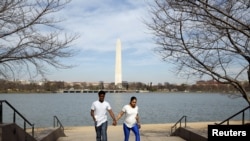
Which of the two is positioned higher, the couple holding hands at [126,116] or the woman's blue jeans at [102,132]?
the couple holding hands at [126,116]

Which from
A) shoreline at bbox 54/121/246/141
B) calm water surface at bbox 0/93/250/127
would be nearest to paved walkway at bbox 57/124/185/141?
shoreline at bbox 54/121/246/141

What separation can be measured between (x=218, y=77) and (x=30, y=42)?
6.80m

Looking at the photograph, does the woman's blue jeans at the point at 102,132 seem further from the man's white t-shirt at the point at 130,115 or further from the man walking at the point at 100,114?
the man's white t-shirt at the point at 130,115

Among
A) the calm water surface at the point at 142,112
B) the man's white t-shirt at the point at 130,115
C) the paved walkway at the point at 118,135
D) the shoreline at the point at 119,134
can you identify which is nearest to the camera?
the man's white t-shirt at the point at 130,115

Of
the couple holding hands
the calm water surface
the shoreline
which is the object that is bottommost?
the calm water surface

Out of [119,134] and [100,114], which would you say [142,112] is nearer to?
[119,134]

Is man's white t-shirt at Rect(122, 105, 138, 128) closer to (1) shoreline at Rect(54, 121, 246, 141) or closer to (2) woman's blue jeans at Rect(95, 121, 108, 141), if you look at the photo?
(2) woman's blue jeans at Rect(95, 121, 108, 141)

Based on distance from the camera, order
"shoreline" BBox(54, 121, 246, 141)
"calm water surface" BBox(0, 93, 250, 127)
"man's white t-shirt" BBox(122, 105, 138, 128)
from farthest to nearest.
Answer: "calm water surface" BBox(0, 93, 250, 127), "shoreline" BBox(54, 121, 246, 141), "man's white t-shirt" BBox(122, 105, 138, 128)

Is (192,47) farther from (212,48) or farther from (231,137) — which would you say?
(231,137)

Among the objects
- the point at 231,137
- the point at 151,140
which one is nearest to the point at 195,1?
the point at 231,137

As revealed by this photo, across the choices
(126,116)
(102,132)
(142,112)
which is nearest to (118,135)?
(102,132)

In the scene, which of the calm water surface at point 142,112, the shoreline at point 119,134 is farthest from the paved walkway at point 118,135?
the calm water surface at point 142,112

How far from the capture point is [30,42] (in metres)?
10.7

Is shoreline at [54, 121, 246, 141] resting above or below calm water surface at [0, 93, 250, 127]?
above
